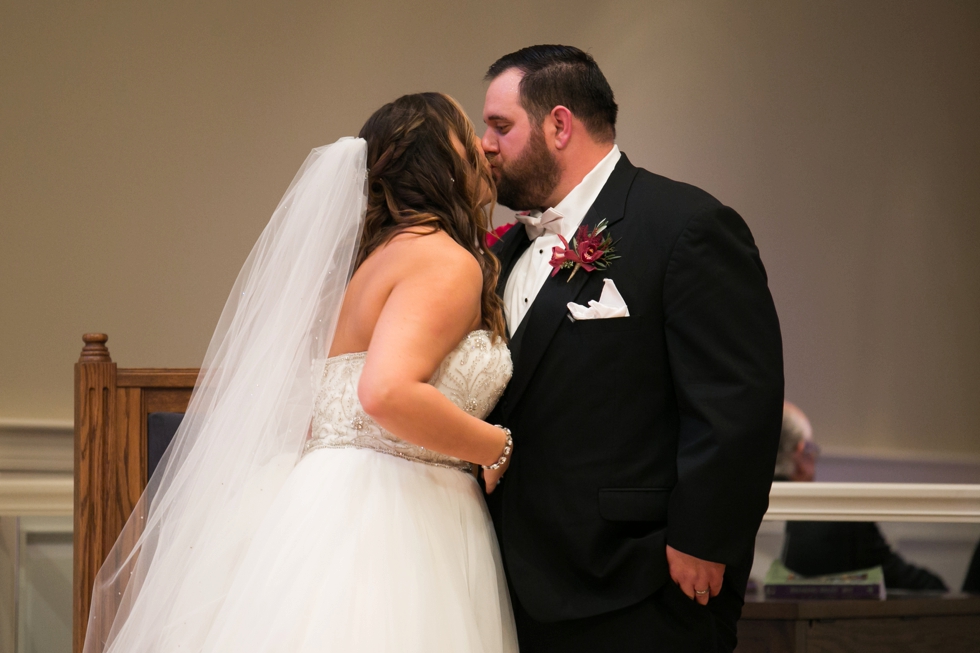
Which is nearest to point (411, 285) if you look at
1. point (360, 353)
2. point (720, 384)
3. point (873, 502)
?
point (360, 353)

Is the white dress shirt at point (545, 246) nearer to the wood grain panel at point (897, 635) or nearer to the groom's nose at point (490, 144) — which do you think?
the groom's nose at point (490, 144)

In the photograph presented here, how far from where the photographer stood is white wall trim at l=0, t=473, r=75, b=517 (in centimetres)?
298

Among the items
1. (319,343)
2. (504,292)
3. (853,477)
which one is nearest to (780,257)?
(853,477)

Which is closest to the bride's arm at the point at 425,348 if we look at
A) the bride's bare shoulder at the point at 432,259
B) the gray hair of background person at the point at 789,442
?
the bride's bare shoulder at the point at 432,259

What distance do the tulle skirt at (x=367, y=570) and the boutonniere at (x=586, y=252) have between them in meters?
0.53

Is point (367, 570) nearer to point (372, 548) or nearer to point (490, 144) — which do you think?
point (372, 548)

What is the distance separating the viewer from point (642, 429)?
177 cm

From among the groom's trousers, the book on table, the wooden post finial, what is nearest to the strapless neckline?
the groom's trousers

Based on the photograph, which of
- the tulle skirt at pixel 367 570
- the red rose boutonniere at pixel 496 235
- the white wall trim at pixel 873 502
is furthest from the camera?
the white wall trim at pixel 873 502

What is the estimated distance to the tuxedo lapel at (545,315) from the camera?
181 cm

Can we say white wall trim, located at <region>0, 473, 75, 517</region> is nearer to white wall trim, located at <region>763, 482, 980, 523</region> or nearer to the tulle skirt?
the tulle skirt

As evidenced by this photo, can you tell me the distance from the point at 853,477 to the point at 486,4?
2.52 metres

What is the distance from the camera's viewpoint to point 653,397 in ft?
5.82

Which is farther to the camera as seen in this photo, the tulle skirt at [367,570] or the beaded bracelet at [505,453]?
the beaded bracelet at [505,453]
